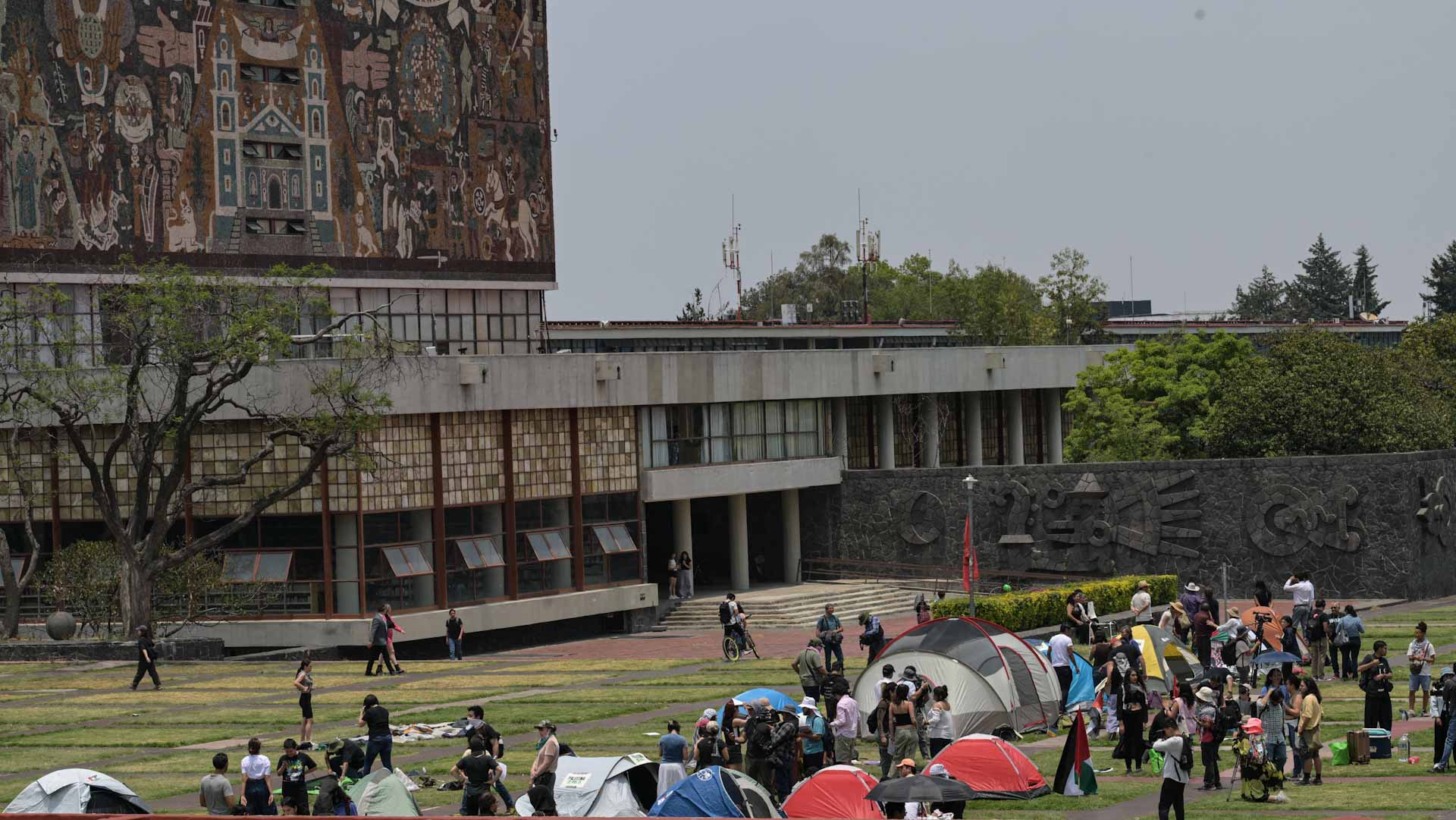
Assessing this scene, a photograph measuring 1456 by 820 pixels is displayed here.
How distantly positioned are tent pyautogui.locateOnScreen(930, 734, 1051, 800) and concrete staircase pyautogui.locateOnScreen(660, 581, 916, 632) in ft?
89.3

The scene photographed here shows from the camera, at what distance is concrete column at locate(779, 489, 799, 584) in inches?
2490

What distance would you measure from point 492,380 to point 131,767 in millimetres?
23851

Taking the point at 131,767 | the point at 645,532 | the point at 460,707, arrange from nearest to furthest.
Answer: the point at 131,767 → the point at 460,707 → the point at 645,532

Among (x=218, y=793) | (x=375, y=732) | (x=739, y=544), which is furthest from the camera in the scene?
(x=739, y=544)

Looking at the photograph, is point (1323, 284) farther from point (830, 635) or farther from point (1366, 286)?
point (830, 635)

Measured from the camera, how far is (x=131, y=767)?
99.9 feet

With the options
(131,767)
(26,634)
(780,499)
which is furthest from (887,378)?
(131,767)

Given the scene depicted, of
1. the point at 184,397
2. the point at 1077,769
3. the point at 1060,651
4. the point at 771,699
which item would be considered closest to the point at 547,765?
the point at 771,699

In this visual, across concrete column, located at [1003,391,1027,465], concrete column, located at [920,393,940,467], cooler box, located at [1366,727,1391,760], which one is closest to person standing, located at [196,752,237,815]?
cooler box, located at [1366,727,1391,760]

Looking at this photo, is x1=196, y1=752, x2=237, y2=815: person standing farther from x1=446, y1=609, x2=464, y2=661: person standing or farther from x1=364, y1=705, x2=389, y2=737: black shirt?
x1=446, y1=609, x2=464, y2=661: person standing

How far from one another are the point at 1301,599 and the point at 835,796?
58.9ft

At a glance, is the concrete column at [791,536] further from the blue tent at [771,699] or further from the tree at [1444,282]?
the tree at [1444,282]

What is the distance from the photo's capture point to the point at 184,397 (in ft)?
152

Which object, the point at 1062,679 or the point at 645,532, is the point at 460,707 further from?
the point at 645,532
